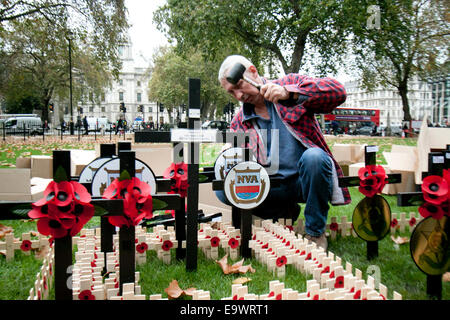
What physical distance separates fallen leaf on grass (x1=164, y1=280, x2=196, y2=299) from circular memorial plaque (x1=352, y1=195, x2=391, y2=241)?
135cm

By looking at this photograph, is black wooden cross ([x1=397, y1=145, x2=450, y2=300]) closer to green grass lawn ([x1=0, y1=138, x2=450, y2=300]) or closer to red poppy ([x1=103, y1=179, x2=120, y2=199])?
green grass lawn ([x1=0, y1=138, x2=450, y2=300])

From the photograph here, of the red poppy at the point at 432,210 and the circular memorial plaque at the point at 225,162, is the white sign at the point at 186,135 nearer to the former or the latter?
the circular memorial plaque at the point at 225,162

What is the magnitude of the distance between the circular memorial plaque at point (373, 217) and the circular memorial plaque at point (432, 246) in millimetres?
609

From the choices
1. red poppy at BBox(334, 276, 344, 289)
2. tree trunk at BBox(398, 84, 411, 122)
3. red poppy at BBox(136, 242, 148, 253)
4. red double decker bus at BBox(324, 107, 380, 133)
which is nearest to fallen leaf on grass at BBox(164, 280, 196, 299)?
red poppy at BBox(136, 242, 148, 253)

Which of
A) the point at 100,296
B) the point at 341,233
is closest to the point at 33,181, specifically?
the point at 100,296

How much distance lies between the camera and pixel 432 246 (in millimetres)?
2043

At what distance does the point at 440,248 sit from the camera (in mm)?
2033

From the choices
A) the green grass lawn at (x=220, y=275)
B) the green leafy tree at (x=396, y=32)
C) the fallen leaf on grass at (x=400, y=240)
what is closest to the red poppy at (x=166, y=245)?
the green grass lawn at (x=220, y=275)

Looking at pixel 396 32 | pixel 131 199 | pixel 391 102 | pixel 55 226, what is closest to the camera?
pixel 55 226

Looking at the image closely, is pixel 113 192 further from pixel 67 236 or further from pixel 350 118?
pixel 350 118

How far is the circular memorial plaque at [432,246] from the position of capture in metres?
2.02

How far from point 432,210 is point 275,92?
1250 mm

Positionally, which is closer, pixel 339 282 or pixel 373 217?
pixel 339 282

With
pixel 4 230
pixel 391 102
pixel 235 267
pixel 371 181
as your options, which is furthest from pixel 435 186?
pixel 391 102
